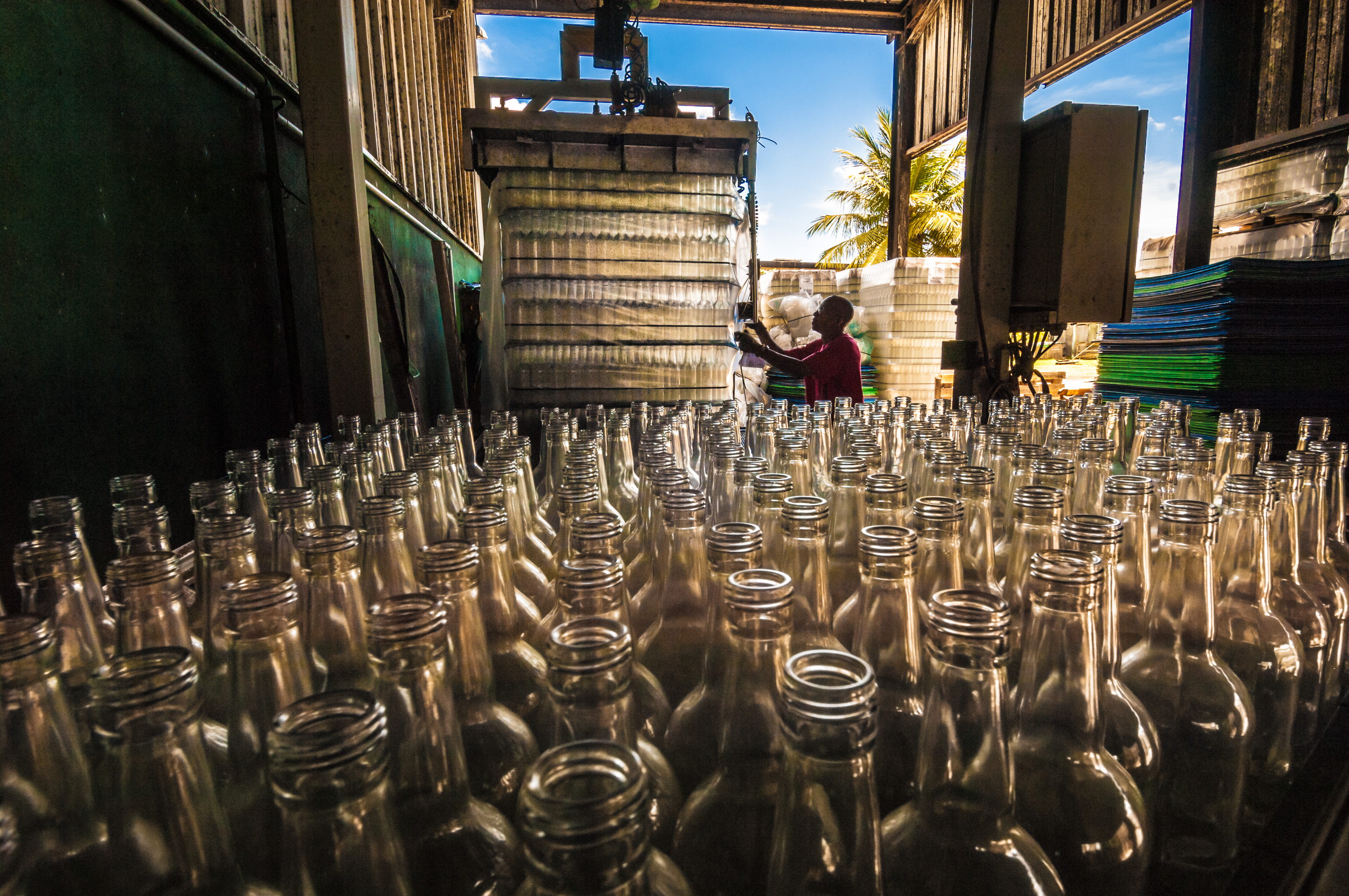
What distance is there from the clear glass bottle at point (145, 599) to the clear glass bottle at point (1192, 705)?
1116mm

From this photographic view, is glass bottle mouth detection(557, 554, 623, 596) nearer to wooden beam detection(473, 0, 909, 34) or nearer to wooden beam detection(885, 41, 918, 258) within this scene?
wooden beam detection(473, 0, 909, 34)

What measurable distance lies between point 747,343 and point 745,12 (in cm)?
499

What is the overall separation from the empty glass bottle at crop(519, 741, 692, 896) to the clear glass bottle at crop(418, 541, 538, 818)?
0.31 meters

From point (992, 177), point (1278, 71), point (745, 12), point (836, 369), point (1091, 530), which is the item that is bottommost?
point (1091, 530)

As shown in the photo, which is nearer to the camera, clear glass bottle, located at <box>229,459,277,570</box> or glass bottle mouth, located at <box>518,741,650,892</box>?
glass bottle mouth, located at <box>518,741,650,892</box>

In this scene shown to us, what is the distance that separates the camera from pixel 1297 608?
3.37 ft

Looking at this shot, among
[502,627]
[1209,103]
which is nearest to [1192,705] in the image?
[502,627]

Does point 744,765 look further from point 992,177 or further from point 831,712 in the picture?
point 992,177

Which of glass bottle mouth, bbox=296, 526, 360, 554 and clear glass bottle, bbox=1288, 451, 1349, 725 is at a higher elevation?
glass bottle mouth, bbox=296, 526, 360, 554

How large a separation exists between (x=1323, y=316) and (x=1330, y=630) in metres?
2.64

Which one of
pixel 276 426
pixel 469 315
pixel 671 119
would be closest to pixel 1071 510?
pixel 671 119

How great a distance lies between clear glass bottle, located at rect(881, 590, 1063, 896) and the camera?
20.5 inches

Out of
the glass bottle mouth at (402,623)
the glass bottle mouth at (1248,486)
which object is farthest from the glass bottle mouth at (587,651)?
the glass bottle mouth at (1248,486)

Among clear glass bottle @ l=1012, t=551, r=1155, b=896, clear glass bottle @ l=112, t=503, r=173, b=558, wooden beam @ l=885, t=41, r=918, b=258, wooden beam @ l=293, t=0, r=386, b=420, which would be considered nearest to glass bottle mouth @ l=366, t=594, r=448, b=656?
clear glass bottle @ l=1012, t=551, r=1155, b=896
